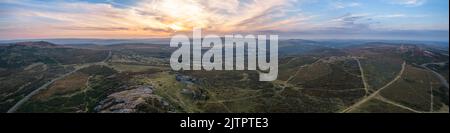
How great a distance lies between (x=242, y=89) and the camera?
335 ft

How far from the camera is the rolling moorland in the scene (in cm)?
8181

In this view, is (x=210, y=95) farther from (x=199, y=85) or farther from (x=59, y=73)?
(x=59, y=73)

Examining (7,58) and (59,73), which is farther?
(7,58)

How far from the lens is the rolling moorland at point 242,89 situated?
81.8 m

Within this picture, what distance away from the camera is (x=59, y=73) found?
13100 centimetres
